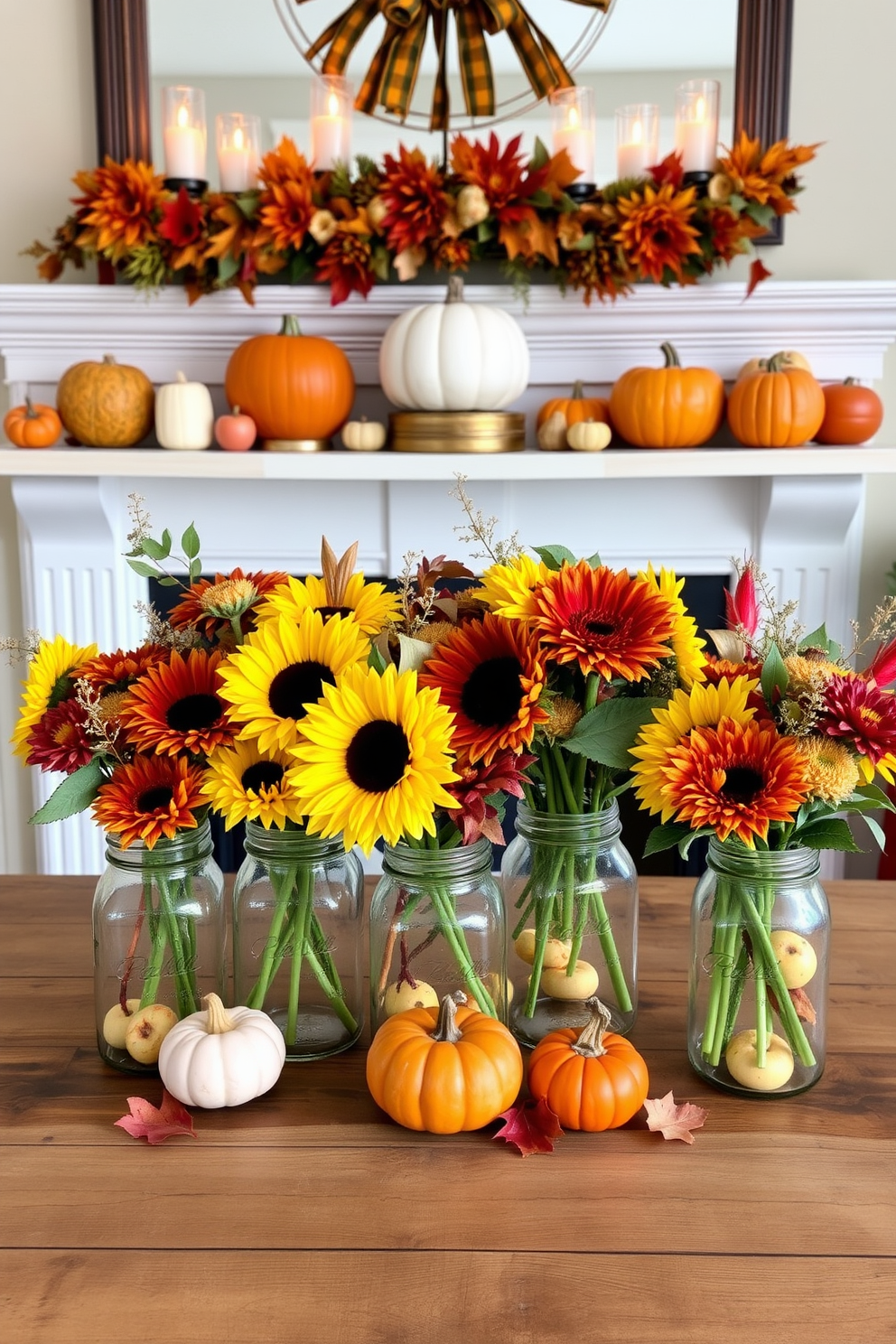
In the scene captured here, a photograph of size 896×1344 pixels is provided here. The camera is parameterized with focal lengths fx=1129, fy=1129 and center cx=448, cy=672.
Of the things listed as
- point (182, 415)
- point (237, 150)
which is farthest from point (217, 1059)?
point (237, 150)

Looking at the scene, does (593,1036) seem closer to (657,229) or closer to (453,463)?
(453,463)

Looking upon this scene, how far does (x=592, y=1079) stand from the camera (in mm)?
759

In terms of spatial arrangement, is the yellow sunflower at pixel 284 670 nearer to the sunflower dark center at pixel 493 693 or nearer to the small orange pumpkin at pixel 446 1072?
the sunflower dark center at pixel 493 693

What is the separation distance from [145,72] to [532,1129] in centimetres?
225

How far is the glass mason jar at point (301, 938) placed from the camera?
83 centimetres

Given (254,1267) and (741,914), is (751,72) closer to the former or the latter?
(741,914)

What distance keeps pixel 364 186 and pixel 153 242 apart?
0.43 metres

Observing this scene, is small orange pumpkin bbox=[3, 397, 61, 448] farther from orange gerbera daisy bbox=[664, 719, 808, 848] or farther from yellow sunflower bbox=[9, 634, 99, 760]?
orange gerbera daisy bbox=[664, 719, 808, 848]

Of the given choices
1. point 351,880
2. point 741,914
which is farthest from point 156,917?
point 741,914

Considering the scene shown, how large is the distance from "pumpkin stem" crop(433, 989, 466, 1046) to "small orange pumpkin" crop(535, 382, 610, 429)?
1.64 metres

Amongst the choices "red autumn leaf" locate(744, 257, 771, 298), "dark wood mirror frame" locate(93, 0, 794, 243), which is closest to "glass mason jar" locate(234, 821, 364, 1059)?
"red autumn leaf" locate(744, 257, 771, 298)

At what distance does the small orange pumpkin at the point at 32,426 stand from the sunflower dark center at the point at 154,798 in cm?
163

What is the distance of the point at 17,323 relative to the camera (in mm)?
2301

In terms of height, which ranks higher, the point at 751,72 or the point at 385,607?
the point at 751,72
